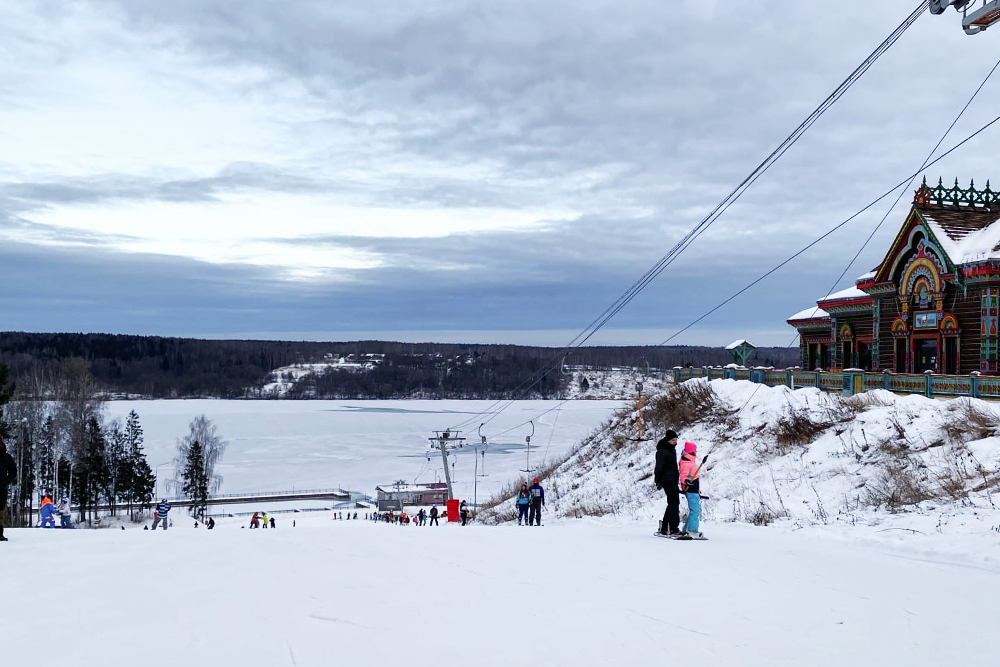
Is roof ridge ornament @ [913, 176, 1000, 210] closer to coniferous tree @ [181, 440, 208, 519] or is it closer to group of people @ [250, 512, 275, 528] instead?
group of people @ [250, 512, 275, 528]

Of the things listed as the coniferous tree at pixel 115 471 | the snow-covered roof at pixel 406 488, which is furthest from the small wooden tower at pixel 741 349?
the coniferous tree at pixel 115 471

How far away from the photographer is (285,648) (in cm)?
518

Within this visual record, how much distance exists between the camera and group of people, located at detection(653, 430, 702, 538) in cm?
1019

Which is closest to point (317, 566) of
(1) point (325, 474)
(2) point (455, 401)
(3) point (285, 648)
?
(3) point (285, 648)

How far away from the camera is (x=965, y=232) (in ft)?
78.1

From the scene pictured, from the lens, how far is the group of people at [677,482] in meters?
10.2

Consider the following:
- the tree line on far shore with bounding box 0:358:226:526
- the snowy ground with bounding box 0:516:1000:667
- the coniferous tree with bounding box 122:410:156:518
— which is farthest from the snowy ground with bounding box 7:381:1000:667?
the coniferous tree with bounding box 122:410:156:518

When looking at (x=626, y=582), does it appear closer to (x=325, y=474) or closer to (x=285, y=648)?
(x=285, y=648)

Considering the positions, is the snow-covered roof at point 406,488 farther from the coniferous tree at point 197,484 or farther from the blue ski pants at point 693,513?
the blue ski pants at point 693,513

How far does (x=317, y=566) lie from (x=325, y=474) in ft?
185

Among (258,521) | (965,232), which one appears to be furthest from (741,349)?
(258,521)

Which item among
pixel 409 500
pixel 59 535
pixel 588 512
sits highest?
pixel 59 535

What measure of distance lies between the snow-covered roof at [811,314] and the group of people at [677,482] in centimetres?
2627

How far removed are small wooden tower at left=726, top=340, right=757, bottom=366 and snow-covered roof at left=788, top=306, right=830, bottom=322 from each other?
16.4ft
